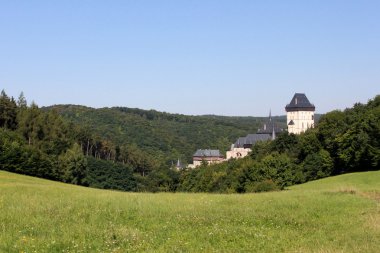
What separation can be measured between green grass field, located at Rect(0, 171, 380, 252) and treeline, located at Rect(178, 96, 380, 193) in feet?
128

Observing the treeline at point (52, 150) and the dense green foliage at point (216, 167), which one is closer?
the dense green foliage at point (216, 167)

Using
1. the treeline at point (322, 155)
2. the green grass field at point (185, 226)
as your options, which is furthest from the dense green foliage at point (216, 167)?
the green grass field at point (185, 226)

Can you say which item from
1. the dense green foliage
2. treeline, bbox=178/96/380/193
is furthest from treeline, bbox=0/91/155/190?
treeline, bbox=178/96/380/193

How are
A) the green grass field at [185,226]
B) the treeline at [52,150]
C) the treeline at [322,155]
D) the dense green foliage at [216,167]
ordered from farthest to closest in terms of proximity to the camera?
1. the treeline at [52,150]
2. the dense green foliage at [216,167]
3. the treeline at [322,155]
4. the green grass field at [185,226]

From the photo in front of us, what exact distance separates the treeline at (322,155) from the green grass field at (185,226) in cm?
3897

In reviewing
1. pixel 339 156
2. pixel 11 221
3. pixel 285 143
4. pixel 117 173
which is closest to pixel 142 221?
pixel 11 221

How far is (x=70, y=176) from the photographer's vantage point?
356 ft

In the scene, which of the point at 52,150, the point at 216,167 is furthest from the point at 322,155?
the point at 52,150

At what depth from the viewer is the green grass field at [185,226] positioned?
13250 millimetres

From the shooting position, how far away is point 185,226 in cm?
1708

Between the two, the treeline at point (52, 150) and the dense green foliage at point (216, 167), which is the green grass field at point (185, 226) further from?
the treeline at point (52, 150)

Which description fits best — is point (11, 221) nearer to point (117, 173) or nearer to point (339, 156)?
point (339, 156)

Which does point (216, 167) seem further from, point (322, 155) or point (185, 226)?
point (185, 226)

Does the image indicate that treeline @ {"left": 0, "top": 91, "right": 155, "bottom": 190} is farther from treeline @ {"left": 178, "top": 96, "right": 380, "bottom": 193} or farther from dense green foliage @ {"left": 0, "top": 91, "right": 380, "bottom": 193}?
treeline @ {"left": 178, "top": 96, "right": 380, "bottom": 193}
